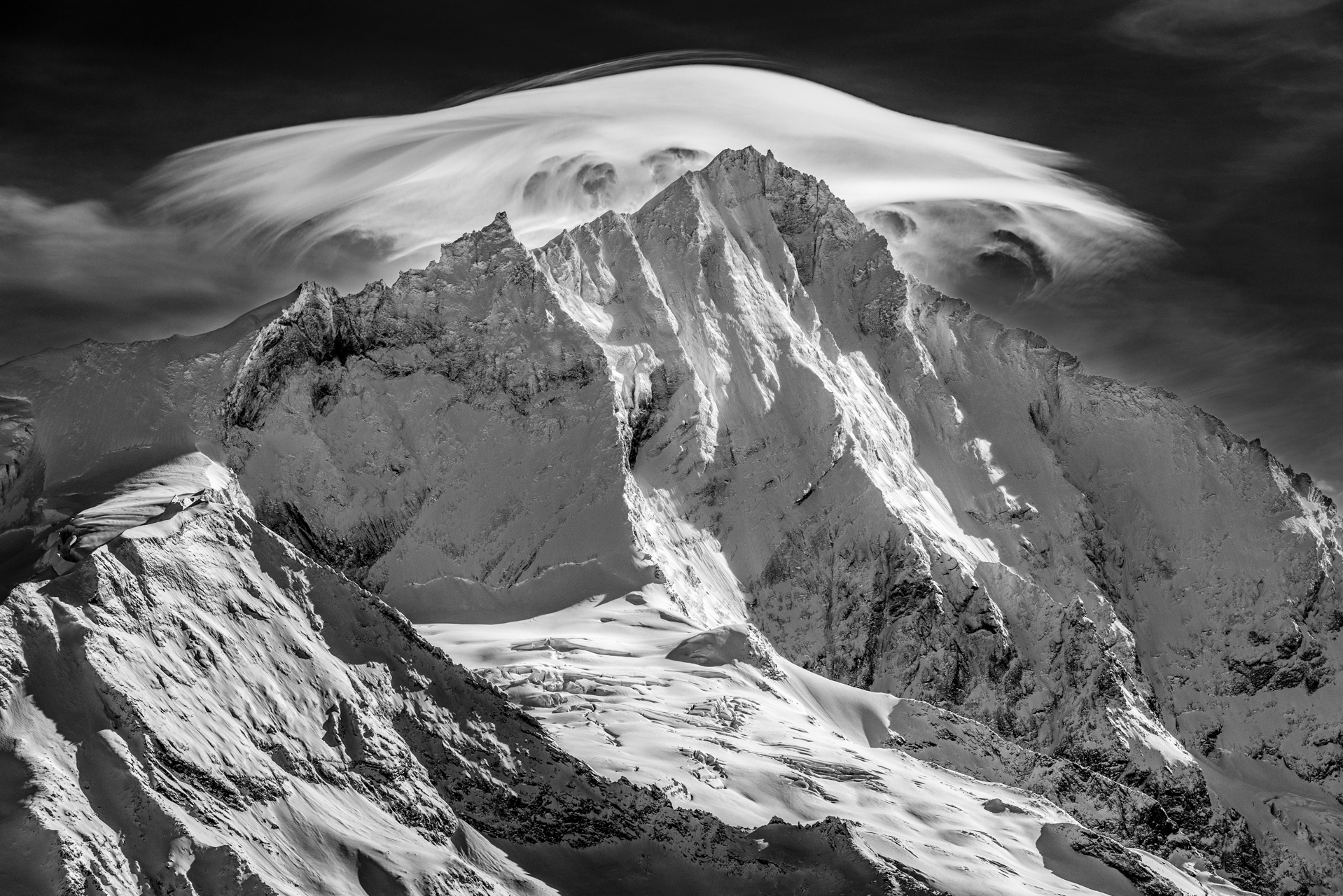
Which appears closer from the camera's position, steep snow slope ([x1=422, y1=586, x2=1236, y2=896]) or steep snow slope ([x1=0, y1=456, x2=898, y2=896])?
steep snow slope ([x1=0, y1=456, x2=898, y2=896])

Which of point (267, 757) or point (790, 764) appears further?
point (790, 764)

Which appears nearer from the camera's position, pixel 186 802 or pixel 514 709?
pixel 186 802

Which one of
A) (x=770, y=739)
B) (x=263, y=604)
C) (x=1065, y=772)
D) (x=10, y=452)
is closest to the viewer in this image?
(x=263, y=604)

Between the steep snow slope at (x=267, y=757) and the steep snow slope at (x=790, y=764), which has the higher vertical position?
the steep snow slope at (x=267, y=757)

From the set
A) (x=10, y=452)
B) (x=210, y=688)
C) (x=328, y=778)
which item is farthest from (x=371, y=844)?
(x=10, y=452)

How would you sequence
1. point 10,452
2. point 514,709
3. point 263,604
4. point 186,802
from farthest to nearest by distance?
point 10,452
point 514,709
point 263,604
point 186,802

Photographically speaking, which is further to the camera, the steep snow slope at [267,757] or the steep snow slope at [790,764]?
the steep snow slope at [790,764]

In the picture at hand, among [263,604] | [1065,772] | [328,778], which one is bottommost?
[1065,772]

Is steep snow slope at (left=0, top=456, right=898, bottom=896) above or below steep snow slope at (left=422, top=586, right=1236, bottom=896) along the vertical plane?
above

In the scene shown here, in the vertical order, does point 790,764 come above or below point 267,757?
below

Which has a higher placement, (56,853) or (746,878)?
(56,853)

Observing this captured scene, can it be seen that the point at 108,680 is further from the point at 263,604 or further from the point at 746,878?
the point at 746,878
